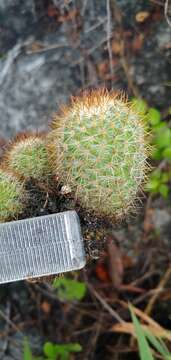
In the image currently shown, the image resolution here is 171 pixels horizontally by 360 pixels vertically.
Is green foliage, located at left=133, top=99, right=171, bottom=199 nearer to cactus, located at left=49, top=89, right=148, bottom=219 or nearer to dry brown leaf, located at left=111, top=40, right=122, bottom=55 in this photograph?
dry brown leaf, located at left=111, top=40, right=122, bottom=55

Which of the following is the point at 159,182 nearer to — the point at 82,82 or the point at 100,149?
the point at 82,82

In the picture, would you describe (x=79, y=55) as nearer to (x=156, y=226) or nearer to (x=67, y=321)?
(x=156, y=226)

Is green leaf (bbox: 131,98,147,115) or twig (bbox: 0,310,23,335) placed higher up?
green leaf (bbox: 131,98,147,115)

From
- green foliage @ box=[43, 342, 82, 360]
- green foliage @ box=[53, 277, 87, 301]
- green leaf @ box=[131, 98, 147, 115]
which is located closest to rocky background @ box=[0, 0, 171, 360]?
green foliage @ box=[53, 277, 87, 301]

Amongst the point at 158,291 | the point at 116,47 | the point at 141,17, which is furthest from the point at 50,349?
the point at 141,17

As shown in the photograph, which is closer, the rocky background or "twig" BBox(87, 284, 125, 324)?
"twig" BBox(87, 284, 125, 324)

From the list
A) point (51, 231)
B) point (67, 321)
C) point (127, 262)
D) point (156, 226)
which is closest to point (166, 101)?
point (156, 226)
